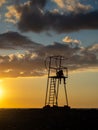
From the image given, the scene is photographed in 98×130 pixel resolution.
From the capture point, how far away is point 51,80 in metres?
79.2

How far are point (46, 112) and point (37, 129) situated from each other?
117 feet

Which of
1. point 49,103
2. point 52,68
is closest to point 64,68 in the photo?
point 52,68

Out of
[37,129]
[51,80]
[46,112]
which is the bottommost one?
[37,129]

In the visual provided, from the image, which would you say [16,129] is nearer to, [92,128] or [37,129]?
[37,129]

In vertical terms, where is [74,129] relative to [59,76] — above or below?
below

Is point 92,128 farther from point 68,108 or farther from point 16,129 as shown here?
point 68,108

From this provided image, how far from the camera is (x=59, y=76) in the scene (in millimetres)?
77688

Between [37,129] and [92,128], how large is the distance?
6.41 meters

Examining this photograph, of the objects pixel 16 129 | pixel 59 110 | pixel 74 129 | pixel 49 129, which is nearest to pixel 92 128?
pixel 74 129

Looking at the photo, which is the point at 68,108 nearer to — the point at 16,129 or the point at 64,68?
the point at 64,68

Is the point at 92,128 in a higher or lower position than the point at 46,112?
lower

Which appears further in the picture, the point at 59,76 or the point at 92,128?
the point at 59,76

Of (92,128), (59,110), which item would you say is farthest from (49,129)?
(59,110)

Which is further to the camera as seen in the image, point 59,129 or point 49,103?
point 49,103
